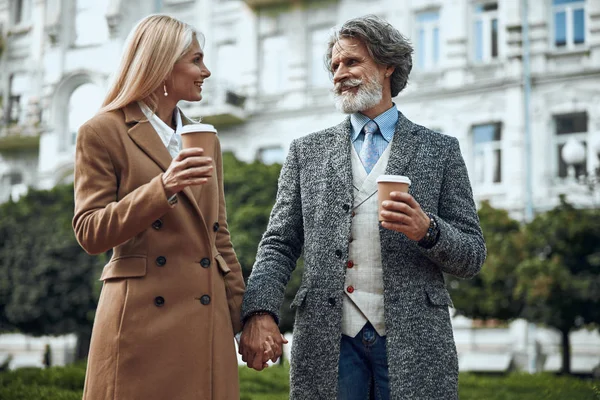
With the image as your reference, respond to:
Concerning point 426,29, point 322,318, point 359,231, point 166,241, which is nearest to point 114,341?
point 166,241

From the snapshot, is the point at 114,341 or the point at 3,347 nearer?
the point at 114,341

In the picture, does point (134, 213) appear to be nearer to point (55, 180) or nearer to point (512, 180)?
point (512, 180)

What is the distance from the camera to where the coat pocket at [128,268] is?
118 inches

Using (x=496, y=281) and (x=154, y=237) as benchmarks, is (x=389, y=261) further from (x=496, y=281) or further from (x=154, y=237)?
(x=496, y=281)

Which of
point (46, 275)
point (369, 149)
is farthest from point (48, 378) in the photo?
point (46, 275)

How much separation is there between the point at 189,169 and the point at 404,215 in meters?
0.78

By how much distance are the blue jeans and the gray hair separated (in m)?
1.15

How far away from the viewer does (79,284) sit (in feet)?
61.6

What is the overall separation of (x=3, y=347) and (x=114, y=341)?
24913 millimetres

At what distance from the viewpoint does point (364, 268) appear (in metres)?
3.25

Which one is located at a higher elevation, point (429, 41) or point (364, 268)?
point (429, 41)

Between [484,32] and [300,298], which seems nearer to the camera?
[300,298]

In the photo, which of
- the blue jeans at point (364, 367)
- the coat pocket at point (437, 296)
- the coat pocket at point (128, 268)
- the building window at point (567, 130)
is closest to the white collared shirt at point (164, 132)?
the coat pocket at point (128, 268)

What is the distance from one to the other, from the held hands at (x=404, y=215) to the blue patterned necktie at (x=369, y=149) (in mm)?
532
